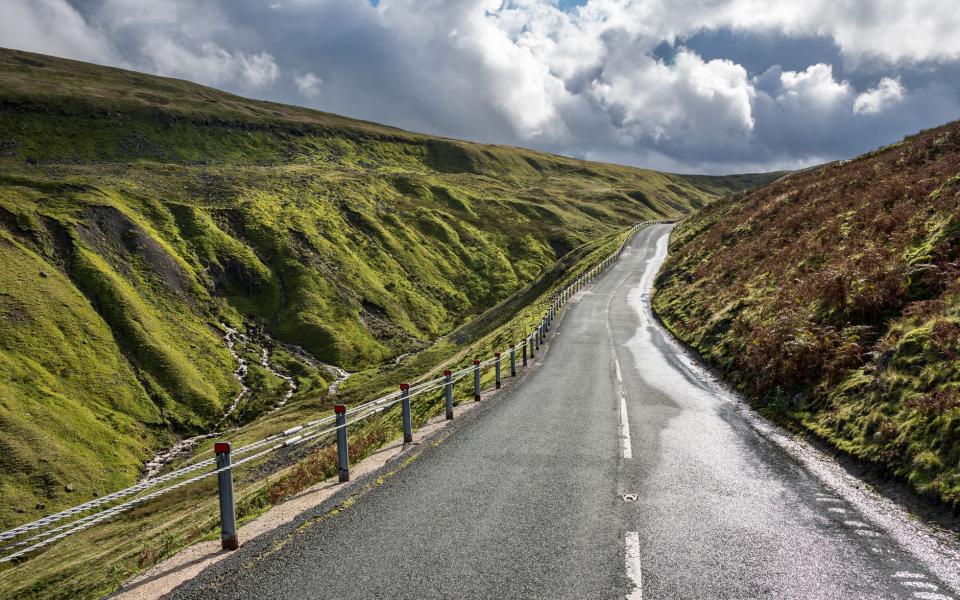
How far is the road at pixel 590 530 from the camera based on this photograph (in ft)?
17.9

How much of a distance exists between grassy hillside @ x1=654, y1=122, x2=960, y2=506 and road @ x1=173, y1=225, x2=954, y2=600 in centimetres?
165

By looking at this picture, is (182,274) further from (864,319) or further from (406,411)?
(864,319)

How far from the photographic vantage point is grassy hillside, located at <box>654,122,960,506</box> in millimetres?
9258

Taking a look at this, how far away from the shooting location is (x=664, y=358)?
21.6 meters

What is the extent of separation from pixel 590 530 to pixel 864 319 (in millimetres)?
11925

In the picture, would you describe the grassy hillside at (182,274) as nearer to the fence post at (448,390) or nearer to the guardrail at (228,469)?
the guardrail at (228,469)

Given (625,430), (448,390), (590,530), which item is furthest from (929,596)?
(448,390)

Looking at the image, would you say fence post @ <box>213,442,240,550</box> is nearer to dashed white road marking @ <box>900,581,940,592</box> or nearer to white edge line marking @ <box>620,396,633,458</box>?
white edge line marking @ <box>620,396,633,458</box>

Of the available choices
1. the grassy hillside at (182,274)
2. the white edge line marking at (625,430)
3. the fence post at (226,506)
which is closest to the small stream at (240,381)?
the grassy hillside at (182,274)

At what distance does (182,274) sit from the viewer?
176ft

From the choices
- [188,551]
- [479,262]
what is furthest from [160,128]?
[188,551]

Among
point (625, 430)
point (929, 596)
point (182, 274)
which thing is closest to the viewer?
point (929, 596)

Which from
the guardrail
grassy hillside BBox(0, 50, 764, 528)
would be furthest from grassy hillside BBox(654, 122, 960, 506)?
grassy hillside BBox(0, 50, 764, 528)

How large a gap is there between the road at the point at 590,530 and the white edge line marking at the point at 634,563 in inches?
0.8
